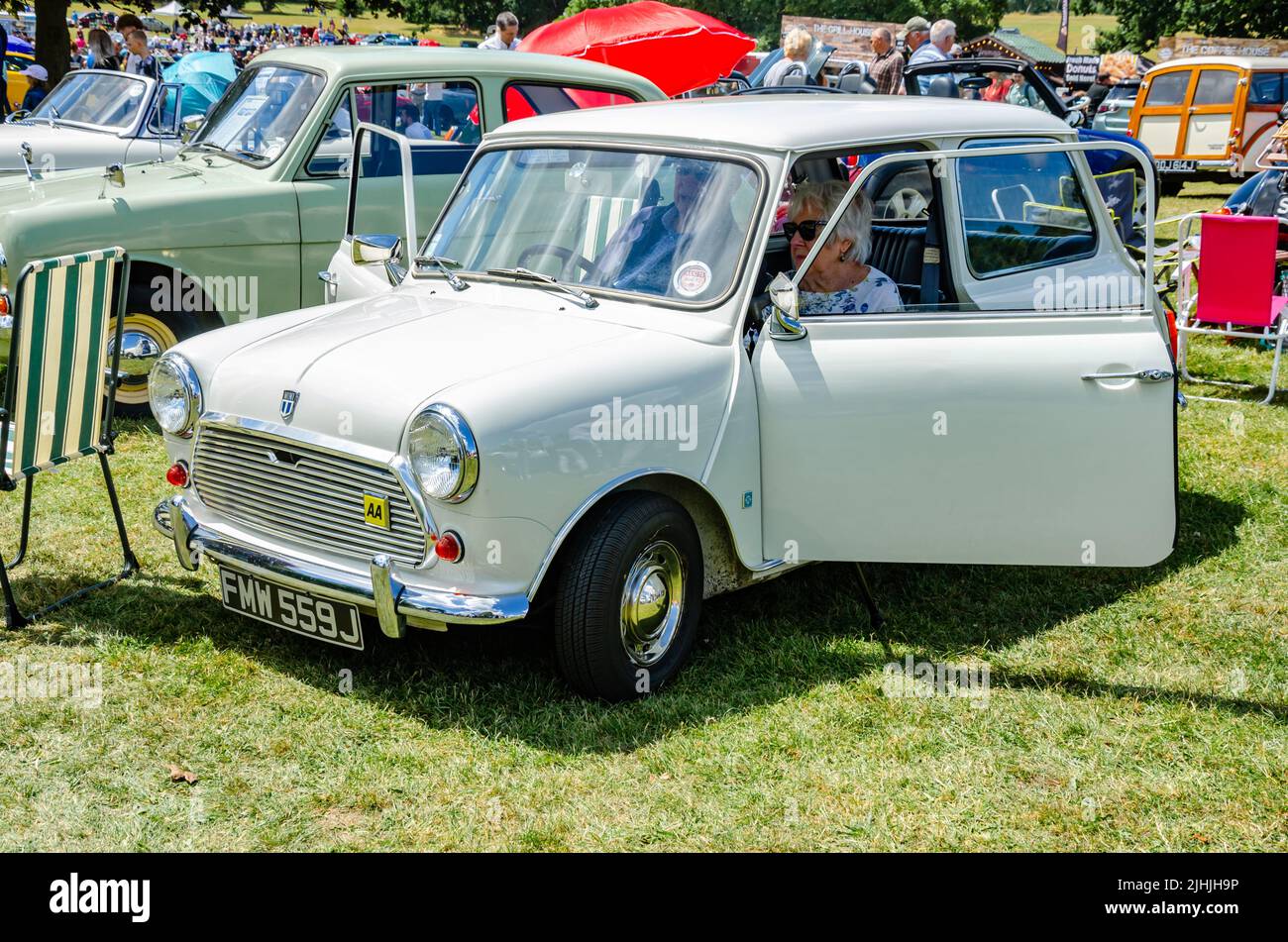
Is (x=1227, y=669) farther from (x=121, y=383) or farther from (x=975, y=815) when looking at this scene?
(x=121, y=383)

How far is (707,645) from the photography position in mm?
4684

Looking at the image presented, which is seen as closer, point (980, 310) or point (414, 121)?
point (980, 310)

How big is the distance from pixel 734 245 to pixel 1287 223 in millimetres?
6240

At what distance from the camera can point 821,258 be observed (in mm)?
4824

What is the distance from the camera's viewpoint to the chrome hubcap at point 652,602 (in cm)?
407

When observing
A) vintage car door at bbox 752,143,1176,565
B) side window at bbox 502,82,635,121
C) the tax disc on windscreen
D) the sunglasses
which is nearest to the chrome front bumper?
vintage car door at bbox 752,143,1176,565

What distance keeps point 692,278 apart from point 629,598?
114cm

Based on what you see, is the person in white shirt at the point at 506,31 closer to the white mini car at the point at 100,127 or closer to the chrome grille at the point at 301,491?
the white mini car at the point at 100,127

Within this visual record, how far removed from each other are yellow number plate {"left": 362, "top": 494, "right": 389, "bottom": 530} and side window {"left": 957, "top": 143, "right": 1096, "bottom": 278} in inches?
107

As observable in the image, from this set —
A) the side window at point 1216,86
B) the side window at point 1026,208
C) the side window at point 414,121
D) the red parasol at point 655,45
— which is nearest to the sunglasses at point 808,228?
the side window at point 1026,208
